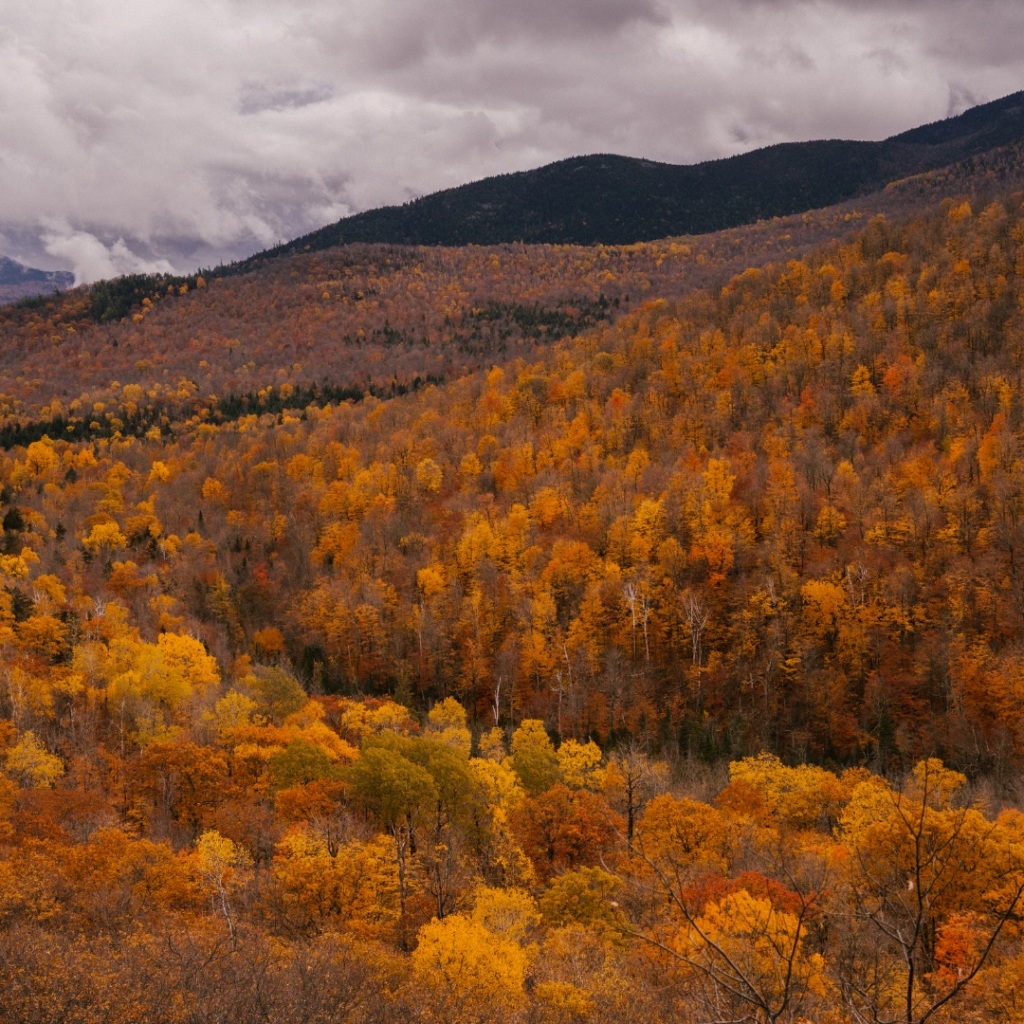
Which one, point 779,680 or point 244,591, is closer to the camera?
point 779,680

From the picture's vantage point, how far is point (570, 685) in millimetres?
74750

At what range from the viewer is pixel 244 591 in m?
105

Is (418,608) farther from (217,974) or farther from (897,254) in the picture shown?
(897,254)

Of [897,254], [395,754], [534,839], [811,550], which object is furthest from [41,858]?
[897,254]

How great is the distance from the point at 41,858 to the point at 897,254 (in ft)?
575

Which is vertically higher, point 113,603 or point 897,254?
point 897,254

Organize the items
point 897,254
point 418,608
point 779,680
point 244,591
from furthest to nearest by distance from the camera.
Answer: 1. point 897,254
2. point 244,591
3. point 418,608
4. point 779,680

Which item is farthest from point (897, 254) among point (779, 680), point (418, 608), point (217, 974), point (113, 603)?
point (217, 974)

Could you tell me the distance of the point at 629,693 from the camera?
74.8 metres

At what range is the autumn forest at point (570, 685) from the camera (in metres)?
23.7

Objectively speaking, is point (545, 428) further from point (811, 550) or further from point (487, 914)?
point (487, 914)

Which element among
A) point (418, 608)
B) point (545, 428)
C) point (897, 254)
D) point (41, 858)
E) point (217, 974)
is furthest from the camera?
point (897, 254)

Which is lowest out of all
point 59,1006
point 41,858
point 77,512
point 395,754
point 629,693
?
point 629,693

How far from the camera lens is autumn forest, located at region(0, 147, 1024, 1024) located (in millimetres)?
23703
